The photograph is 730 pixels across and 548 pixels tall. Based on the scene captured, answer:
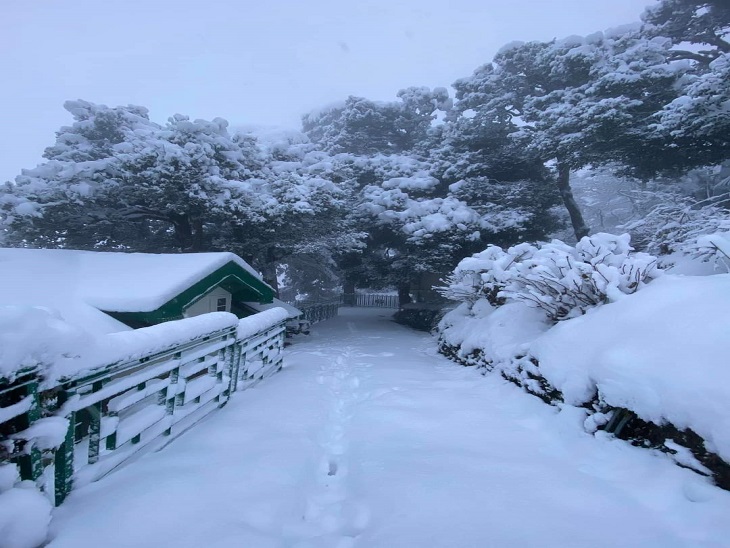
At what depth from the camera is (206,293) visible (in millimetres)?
6938

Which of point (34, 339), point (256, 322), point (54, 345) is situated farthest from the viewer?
point (256, 322)

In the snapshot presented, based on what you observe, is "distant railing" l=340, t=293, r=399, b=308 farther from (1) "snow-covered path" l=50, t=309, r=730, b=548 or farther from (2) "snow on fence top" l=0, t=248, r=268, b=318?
(1) "snow-covered path" l=50, t=309, r=730, b=548

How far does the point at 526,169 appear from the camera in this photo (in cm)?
1642

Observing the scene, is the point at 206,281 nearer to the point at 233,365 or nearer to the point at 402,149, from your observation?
the point at 233,365

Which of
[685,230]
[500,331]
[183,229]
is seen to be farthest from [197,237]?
[685,230]

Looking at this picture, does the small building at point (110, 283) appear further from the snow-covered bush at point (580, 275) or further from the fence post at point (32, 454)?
the snow-covered bush at point (580, 275)

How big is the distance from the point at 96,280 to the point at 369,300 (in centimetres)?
3017

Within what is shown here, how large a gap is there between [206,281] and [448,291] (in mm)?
6496

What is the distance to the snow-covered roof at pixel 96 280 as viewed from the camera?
16.3 feet

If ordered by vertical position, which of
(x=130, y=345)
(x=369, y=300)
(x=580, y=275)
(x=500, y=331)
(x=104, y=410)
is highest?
(x=580, y=275)

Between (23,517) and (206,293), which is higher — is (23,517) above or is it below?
below

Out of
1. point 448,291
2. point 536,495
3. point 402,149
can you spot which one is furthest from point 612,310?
point 402,149

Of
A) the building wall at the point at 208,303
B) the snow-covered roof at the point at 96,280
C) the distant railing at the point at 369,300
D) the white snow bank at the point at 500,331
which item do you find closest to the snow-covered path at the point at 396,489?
the white snow bank at the point at 500,331

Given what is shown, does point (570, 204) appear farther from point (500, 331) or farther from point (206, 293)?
point (206, 293)
